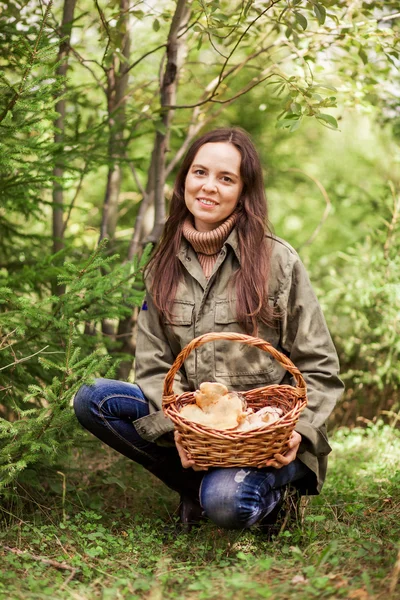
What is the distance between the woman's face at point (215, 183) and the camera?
2727 mm

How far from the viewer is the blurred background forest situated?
269 centimetres

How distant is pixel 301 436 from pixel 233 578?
0.61 meters

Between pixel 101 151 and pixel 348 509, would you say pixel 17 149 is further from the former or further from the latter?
pixel 348 509

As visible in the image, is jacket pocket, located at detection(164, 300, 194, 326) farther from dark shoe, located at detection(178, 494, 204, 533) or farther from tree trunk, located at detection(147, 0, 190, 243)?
tree trunk, located at detection(147, 0, 190, 243)

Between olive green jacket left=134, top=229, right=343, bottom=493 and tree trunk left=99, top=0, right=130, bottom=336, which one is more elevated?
tree trunk left=99, top=0, right=130, bottom=336

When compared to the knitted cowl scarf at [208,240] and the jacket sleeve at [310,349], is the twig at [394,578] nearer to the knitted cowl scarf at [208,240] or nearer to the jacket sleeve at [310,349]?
the jacket sleeve at [310,349]

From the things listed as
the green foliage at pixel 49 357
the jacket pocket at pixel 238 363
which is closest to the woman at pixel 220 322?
the jacket pocket at pixel 238 363

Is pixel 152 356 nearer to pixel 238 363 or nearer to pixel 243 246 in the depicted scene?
pixel 238 363

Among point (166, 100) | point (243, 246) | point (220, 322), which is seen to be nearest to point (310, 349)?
point (220, 322)

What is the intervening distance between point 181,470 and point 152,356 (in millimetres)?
491

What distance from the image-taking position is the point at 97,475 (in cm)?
333

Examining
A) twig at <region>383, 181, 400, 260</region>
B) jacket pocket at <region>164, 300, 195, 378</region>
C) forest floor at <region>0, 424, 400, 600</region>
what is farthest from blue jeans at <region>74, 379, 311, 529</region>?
twig at <region>383, 181, 400, 260</region>

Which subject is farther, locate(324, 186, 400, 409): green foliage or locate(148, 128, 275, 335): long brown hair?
locate(324, 186, 400, 409): green foliage

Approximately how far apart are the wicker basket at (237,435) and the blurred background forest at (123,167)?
451 mm
